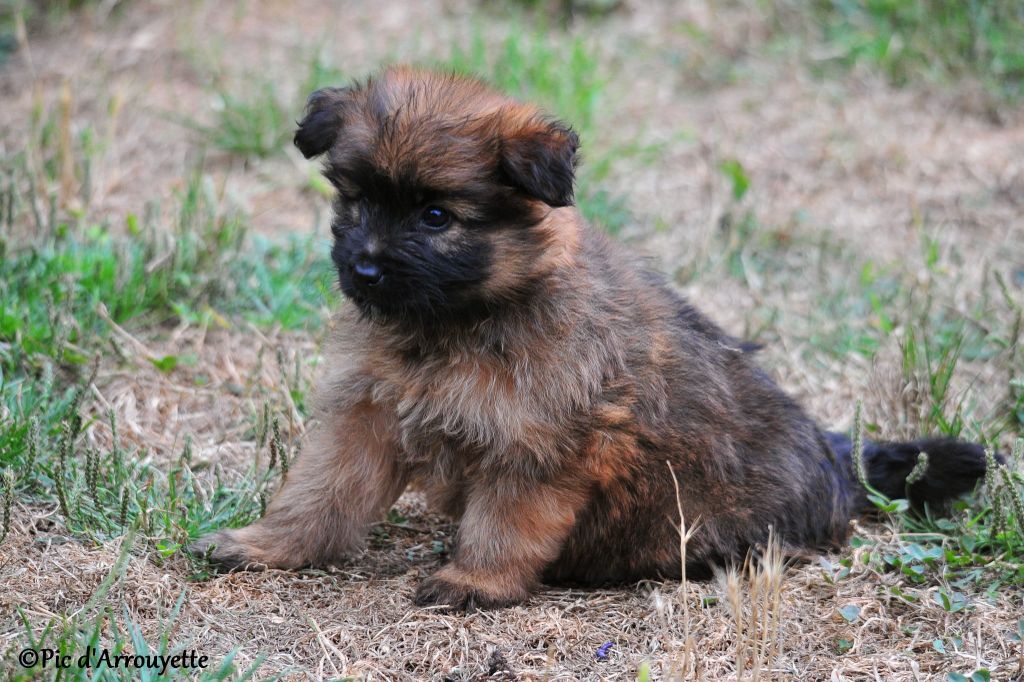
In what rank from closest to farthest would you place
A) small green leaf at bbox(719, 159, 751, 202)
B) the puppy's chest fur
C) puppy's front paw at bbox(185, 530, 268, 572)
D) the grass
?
the puppy's chest fur
puppy's front paw at bbox(185, 530, 268, 572)
small green leaf at bbox(719, 159, 751, 202)
the grass

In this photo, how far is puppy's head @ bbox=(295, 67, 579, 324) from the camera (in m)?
3.60

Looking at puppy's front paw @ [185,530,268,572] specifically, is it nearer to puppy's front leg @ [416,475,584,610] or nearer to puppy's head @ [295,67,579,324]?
puppy's front leg @ [416,475,584,610]

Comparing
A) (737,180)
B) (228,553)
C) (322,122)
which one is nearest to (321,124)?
(322,122)

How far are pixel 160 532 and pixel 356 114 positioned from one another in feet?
5.19

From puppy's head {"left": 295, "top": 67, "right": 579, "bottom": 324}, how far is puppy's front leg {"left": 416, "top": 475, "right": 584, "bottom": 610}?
610 millimetres

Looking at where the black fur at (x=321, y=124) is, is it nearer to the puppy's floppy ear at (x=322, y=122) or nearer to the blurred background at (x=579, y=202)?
the puppy's floppy ear at (x=322, y=122)

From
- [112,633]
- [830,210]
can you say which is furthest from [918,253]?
[112,633]

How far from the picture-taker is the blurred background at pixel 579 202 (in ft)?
13.0

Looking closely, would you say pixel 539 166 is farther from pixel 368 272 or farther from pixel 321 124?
pixel 321 124

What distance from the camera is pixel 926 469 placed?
177 inches

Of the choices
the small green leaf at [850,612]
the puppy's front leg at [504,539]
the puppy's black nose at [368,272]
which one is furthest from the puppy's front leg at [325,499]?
the small green leaf at [850,612]

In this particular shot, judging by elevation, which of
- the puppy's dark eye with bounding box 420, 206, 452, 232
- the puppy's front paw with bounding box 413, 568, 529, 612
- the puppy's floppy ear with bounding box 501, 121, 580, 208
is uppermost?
the puppy's floppy ear with bounding box 501, 121, 580, 208

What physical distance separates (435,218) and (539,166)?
365 mm

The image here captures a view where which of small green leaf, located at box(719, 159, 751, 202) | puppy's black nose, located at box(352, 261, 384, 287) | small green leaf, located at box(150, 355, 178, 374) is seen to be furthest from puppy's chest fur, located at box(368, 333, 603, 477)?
small green leaf, located at box(719, 159, 751, 202)
